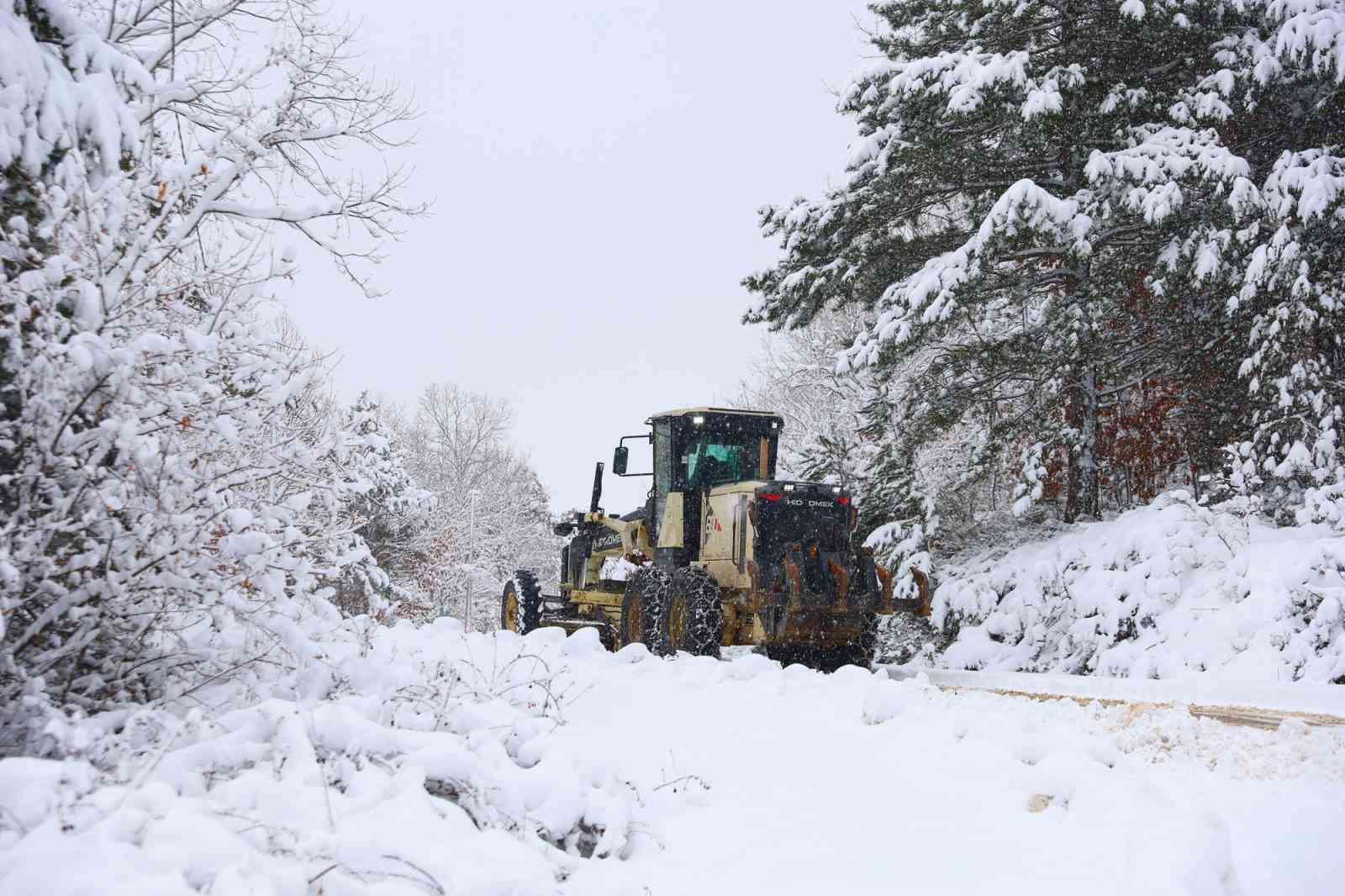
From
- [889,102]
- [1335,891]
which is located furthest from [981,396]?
[1335,891]

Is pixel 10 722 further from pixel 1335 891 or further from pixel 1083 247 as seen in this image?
pixel 1083 247

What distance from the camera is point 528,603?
1469 cm

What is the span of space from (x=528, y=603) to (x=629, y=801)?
35.3 feet

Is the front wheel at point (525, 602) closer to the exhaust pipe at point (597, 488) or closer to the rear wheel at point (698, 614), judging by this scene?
the exhaust pipe at point (597, 488)

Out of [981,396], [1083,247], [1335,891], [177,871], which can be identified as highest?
[1083,247]

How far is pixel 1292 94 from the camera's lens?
12062 millimetres

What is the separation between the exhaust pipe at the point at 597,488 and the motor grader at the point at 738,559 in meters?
0.86

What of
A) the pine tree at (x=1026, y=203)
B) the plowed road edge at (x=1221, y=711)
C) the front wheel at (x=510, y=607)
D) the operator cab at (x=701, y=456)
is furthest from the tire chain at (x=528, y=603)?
the plowed road edge at (x=1221, y=711)

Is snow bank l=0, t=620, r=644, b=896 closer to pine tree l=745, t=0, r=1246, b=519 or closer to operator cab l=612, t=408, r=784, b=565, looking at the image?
operator cab l=612, t=408, r=784, b=565

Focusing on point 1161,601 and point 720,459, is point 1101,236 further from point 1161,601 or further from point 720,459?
point 720,459

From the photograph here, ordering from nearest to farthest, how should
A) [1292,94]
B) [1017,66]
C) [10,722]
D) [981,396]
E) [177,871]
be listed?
1. [177,871]
2. [10,722]
3. [1017,66]
4. [1292,94]
5. [981,396]

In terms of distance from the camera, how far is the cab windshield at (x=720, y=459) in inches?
507

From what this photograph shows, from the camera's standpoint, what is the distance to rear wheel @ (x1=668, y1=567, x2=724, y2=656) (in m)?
10.7

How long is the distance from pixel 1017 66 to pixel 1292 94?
3685 millimetres
